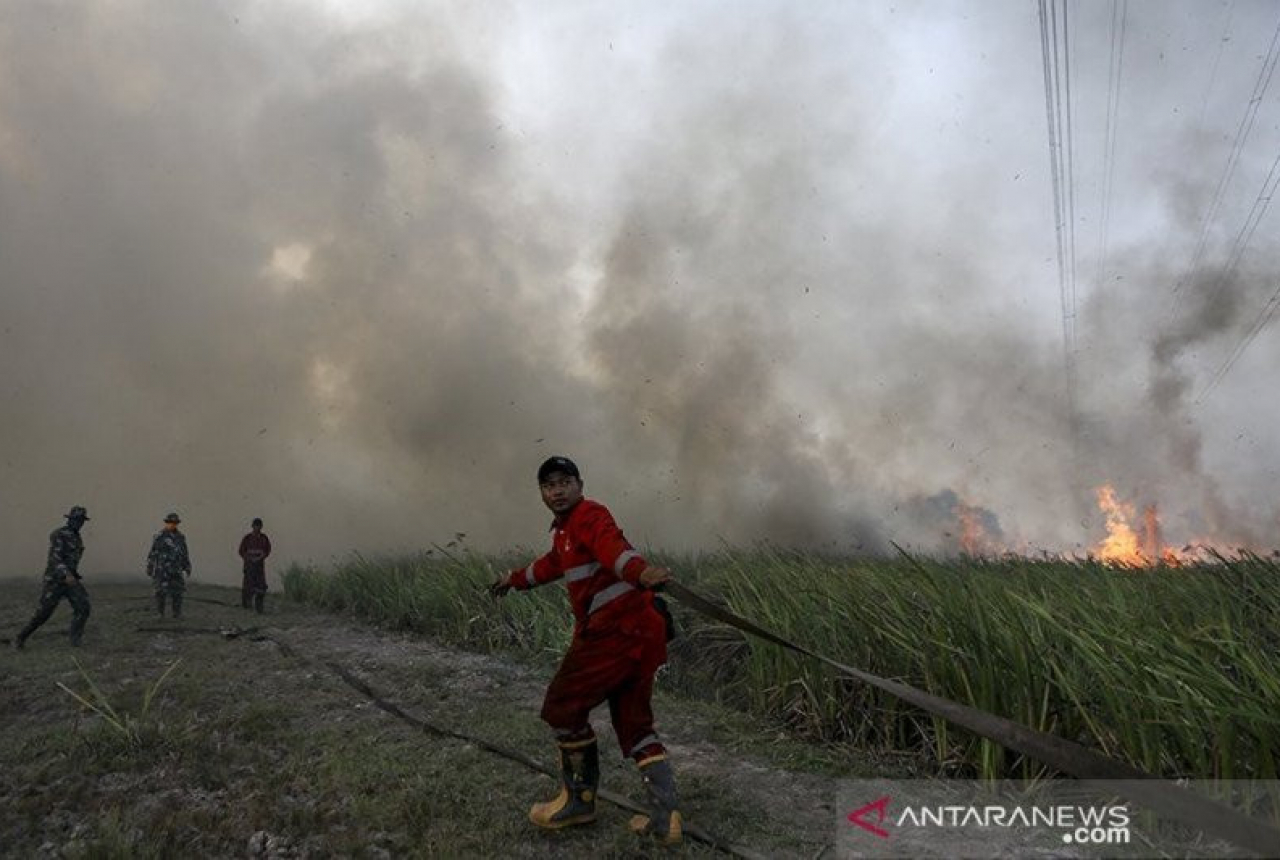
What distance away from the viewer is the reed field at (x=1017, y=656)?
353 cm

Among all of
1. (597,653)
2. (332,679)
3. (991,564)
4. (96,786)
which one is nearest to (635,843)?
(597,653)

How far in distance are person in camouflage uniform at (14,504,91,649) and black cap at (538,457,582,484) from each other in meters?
9.75

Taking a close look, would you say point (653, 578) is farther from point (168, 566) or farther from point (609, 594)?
point (168, 566)

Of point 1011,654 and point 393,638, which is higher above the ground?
point 1011,654

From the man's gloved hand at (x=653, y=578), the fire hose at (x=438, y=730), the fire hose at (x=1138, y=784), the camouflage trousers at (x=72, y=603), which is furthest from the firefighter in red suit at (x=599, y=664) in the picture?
the camouflage trousers at (x=72, y=603)

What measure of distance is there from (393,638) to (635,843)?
8450 millimetres

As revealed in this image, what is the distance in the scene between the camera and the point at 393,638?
36.5 feet

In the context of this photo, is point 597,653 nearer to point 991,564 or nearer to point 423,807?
point 423,807

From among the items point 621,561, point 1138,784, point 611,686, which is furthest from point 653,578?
point 1138,784

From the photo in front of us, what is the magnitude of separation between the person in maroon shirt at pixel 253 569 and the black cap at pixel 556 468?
14000 millimetres

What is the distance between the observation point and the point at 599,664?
3635 millimetres

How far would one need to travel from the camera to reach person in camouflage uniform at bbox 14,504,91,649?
10.1 m

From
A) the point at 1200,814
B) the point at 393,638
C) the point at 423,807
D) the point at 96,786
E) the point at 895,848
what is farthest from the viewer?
the point at 393,638

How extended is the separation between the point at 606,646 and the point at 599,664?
0.31 feet
